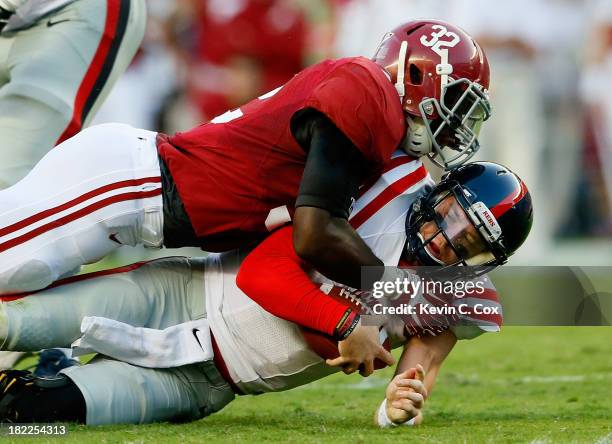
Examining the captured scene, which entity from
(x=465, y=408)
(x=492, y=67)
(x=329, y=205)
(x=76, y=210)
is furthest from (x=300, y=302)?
(x=492, y=67)

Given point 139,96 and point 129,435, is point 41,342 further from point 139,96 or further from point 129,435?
point 139,96

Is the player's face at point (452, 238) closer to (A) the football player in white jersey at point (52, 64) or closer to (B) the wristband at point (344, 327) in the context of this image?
(B) the wristband at point (344, 327)

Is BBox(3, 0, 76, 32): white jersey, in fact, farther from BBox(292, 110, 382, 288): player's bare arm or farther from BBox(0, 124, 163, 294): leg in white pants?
BBox(292, 110, 382, 288): player's bare arm

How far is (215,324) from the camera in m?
4.26

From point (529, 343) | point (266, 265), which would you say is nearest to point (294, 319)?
point (266, 265)

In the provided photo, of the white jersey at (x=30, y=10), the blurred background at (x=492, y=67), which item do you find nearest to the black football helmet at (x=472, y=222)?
the white jersey at (x=30, y=10)

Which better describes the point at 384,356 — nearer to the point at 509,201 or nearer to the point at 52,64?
the point at 509,201

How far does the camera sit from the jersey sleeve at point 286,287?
3.88 meters

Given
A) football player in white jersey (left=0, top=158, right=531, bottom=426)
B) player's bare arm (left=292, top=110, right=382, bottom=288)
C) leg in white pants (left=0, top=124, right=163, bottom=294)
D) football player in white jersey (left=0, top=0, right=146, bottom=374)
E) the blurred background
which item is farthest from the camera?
the blurred background

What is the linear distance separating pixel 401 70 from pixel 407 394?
3.52ft

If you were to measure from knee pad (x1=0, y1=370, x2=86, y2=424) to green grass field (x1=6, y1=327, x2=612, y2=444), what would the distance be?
0.23 ft

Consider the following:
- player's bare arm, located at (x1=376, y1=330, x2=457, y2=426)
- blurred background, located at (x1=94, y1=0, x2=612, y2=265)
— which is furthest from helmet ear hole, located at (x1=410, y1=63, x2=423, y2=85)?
blurred background, located at (x1=94, y1=0, x2=612, y2=265)

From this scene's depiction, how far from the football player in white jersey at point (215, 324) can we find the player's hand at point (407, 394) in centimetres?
2

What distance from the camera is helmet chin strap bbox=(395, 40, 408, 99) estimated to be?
416cm
